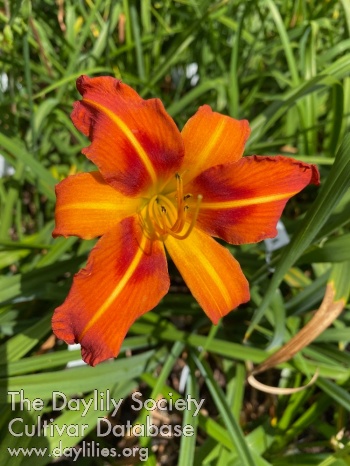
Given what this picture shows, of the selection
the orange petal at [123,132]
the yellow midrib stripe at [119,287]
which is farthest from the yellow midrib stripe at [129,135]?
the yellow midrib stripe at [119,287]

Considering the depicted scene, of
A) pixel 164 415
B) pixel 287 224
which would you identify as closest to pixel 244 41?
pixel 287 224

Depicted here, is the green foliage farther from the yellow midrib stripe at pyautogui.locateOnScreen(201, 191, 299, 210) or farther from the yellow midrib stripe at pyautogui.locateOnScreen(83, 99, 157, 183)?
the yellow midrib stripe at pyautogui.locateOnScreen(83, 99, 157, 183)

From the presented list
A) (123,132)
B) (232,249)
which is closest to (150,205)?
(123,132)

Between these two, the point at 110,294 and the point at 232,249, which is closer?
the point at 110,294

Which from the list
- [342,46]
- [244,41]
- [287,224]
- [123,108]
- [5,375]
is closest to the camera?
[123,108]

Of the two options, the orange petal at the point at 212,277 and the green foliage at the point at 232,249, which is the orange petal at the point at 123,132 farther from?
the green foliage at the point at 232,249

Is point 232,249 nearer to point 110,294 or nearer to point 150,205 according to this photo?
point 150,205

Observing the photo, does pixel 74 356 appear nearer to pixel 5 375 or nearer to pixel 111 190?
pixel 5 375
